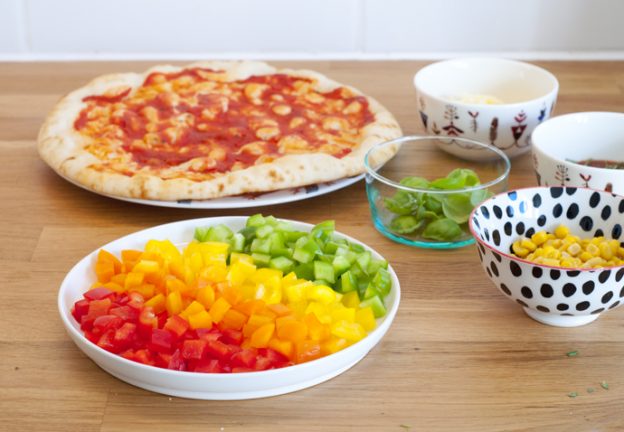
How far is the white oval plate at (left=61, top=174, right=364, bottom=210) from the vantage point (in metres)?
1.66

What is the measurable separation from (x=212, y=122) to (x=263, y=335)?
0.88 metres

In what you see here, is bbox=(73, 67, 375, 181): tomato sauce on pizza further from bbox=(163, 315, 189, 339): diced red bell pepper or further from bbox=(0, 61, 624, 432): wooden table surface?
bbox=(163, 315, 189, 339): diced red bell pepper

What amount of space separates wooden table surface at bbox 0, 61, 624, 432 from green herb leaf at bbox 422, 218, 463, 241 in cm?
3

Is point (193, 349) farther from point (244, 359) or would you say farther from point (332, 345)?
point (332, 345)

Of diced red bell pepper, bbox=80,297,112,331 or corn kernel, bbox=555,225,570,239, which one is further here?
corn kernel, bbox=555,225,570,239

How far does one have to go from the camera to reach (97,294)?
132cm

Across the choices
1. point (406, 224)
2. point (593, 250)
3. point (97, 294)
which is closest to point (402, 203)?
point (406, 224)

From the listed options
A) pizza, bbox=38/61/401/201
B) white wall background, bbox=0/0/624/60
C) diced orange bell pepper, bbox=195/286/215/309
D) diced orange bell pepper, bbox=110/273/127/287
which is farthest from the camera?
white wall background, bbox=0/0/624/60

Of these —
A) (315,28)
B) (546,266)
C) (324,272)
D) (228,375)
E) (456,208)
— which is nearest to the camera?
(228,375)

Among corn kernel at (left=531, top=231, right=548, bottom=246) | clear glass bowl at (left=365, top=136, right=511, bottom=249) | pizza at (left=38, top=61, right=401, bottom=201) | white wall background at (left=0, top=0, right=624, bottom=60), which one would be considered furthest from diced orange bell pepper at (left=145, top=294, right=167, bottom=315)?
white wall background at (left=0, top=0, right=624, bottom=60)

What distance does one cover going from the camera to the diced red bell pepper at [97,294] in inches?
51.9

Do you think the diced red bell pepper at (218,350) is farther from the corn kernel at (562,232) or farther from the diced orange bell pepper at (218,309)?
the corn kernel at (562,232)

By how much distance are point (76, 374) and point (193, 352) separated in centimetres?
20

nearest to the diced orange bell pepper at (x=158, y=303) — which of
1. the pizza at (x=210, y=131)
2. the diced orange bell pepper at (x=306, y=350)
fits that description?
the diced orange bell pepper at (x=306, y=350)
